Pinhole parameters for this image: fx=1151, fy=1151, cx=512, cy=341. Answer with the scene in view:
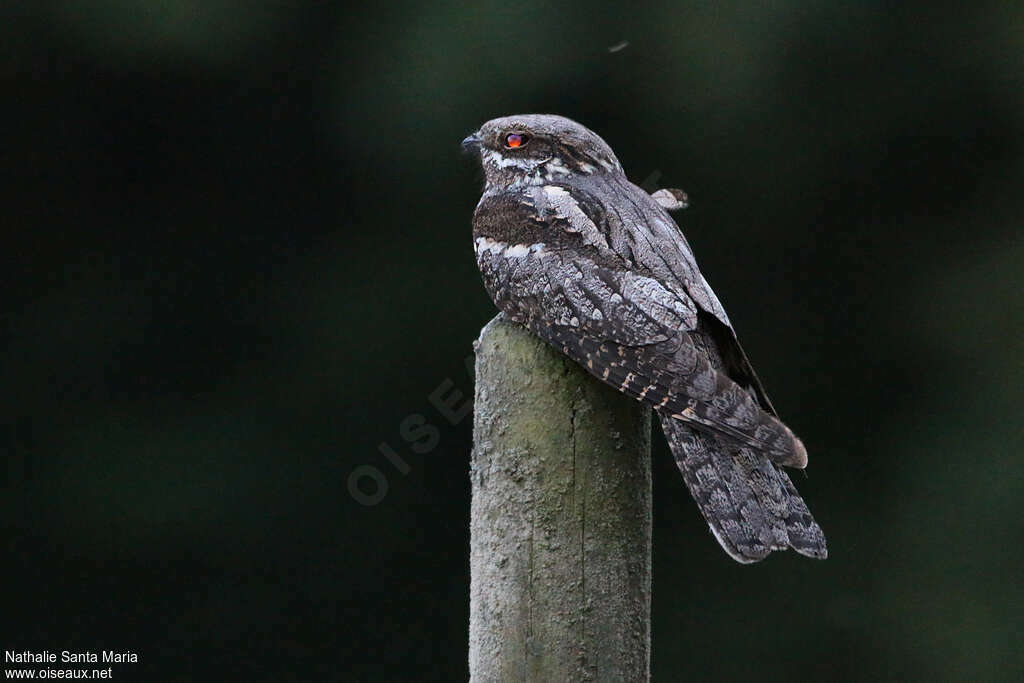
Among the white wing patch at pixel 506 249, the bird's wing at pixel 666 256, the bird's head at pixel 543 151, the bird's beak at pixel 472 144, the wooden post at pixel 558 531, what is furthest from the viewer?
the bird's beak at pixel 472 144

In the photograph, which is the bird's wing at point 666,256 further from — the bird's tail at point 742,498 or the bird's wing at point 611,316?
the bird's tail at point 742,498

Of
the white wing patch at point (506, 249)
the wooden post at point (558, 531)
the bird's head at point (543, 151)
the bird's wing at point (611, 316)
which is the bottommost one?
the wooden post at point (558, 531)

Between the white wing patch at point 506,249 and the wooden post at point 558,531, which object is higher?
the white wing patch at point 506,249

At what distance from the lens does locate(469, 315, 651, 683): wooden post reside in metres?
2.05

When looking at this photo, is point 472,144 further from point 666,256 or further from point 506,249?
point 666,256

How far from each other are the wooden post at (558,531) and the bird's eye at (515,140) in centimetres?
99

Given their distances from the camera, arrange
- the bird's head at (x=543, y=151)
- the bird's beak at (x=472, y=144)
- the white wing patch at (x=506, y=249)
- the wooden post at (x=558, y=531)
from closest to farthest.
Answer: the wooden post at (x=558, y=531) → the white wing patch at (x=506, y=249) → the bird's head at (x=543, y=151) → the bird's beak at (x=472, y=144)

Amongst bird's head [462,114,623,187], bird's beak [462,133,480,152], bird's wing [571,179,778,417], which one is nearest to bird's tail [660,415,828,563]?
bird's wing [571,179,778,417]

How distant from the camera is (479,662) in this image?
2125 mm

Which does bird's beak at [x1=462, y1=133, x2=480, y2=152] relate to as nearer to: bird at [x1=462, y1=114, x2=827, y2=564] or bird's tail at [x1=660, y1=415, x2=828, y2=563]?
bird at [x1=462, y1=114, x2=827, y2=564]

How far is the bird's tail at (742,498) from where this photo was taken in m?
2.08

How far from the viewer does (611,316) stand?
2307 mm

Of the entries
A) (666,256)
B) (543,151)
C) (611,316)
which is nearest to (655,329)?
(611,316)

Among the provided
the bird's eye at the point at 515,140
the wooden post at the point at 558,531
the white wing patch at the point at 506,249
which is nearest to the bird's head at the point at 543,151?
the bird's eye at the point at 515,140
